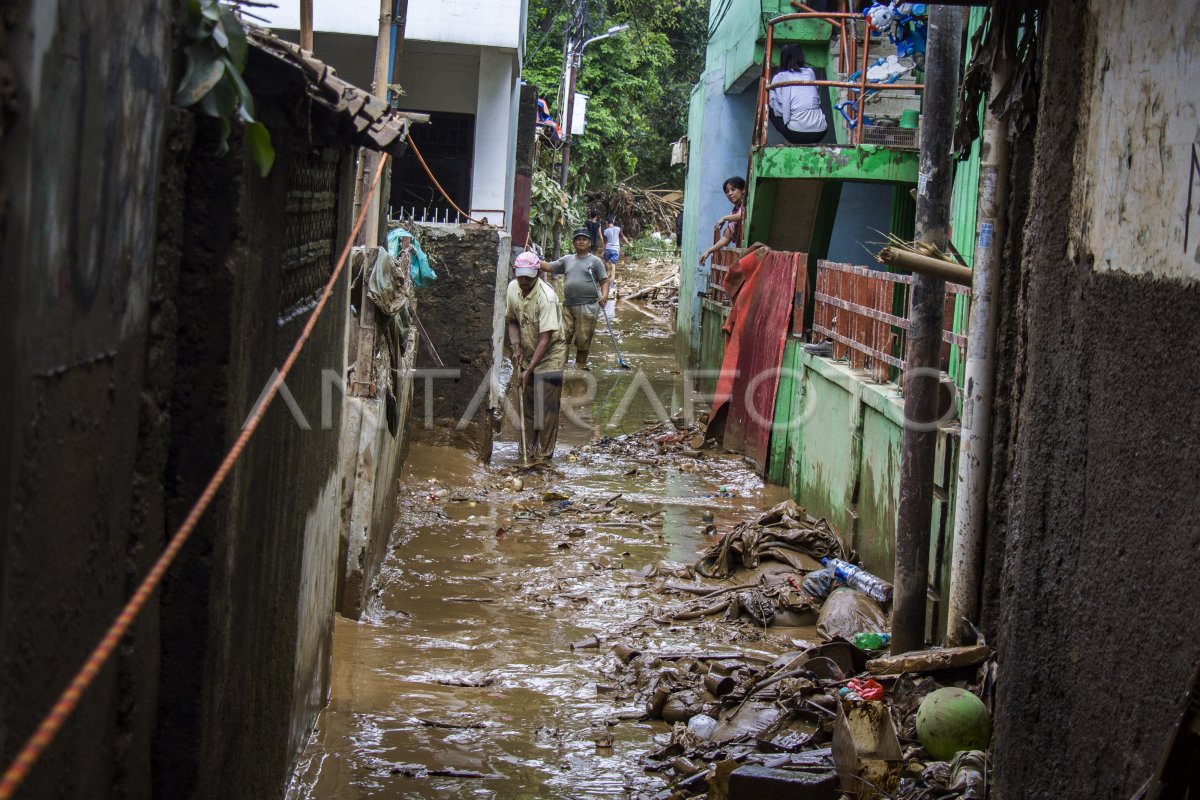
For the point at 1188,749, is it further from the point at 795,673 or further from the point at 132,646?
the point at 795,673

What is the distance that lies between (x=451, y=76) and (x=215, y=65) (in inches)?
542

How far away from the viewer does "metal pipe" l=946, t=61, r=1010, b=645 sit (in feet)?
18.2

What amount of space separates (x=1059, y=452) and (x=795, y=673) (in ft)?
8.98

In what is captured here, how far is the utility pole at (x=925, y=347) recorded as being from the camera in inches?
245

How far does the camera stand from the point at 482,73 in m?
15.0

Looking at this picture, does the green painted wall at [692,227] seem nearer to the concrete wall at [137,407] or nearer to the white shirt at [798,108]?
the white shirt at [798,108]

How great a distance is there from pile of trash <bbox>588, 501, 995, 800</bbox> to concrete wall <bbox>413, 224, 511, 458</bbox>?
13.6 ft

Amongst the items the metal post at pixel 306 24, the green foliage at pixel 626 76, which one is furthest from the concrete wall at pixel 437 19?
the green foliage at pixel 626 76

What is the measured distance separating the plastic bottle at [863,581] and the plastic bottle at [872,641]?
740 mm

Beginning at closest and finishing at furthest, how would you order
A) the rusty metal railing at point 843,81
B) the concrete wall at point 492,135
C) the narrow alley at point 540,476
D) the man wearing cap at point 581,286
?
the narrow alley at point 540,476 → the rusty metal railing at point 843,81 → the concrete wall at point 492,135 → the man wearing cap at point 581,286

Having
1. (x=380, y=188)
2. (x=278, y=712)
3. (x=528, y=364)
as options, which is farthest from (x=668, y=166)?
(x=278, y=712)

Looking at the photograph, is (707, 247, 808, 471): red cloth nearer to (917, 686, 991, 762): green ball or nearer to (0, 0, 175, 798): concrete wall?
(917, 686, 991, 762): green ball

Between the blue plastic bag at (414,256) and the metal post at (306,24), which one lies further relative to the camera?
the blue plastic bag at (414,256)

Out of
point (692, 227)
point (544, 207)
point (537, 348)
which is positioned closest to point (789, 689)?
point (537, 348)
